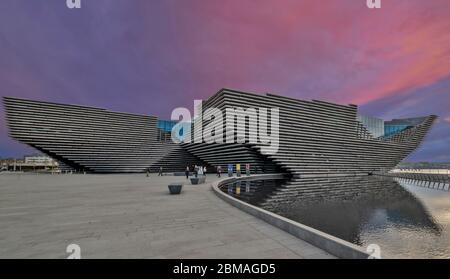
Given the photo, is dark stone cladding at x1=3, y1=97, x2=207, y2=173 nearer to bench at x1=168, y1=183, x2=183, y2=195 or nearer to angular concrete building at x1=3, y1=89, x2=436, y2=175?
angular concrete building at x1=3, y1=89, x2=436, y2=175

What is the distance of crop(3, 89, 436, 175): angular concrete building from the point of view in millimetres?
39469

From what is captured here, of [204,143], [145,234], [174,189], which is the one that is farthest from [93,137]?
[145,234]

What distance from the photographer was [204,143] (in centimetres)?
4644

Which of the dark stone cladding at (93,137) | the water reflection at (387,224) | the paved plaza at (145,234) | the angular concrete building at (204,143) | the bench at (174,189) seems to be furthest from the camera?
the angular concrete building at (204,143)

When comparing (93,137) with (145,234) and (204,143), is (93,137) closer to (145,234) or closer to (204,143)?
(204,143)

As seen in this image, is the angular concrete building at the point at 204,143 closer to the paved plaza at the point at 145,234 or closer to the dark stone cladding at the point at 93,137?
the dark stone cladding at the point at 93,137

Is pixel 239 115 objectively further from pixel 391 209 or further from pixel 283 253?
pixel 283 253

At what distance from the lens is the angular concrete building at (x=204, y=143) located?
39469 mm

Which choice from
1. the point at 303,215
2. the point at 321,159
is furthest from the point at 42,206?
the point at 321,159

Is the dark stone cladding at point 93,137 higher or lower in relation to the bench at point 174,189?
higher

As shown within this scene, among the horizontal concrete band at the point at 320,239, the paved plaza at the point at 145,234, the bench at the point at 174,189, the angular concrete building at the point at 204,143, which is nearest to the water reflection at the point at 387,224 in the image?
the horizontal concrete band at the point at 320,239

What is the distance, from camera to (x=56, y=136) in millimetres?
40750

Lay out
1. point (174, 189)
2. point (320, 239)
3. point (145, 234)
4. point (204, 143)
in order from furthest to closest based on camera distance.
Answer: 1. point (204, 143)
2. point (174, 189)
3. point (145, 234)
4. point (320, 239)
